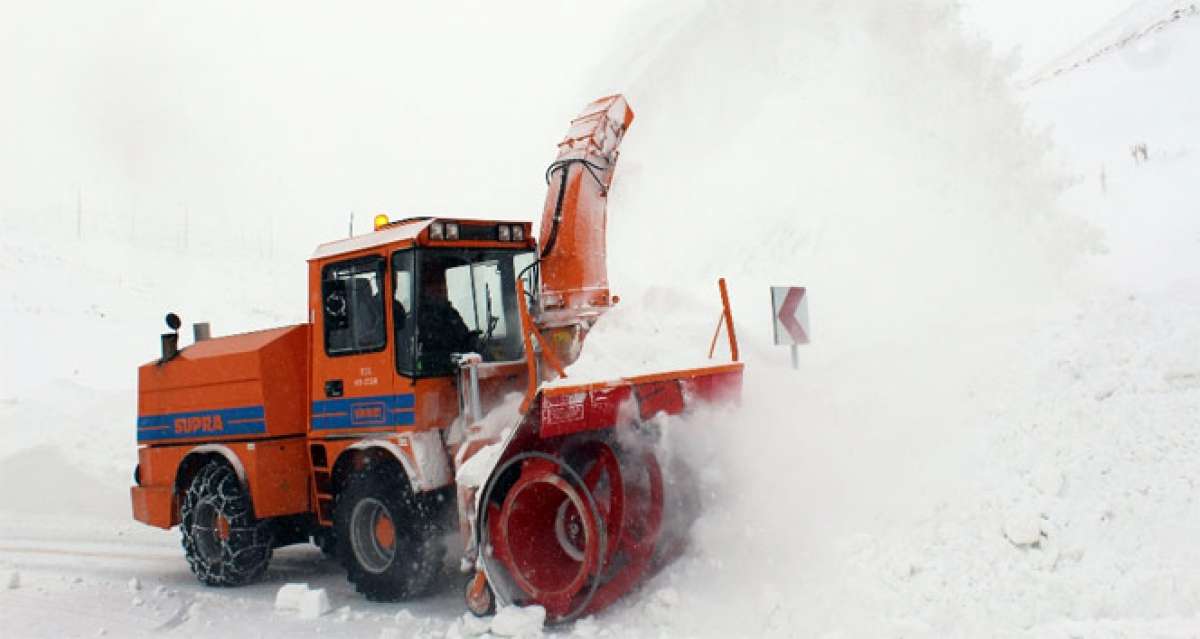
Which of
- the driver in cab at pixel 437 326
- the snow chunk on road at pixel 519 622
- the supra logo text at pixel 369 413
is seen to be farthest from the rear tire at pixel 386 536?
the snow chunk on road at pixel 519 622

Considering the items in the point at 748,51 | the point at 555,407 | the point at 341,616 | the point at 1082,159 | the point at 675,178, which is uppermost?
the point at 748,51

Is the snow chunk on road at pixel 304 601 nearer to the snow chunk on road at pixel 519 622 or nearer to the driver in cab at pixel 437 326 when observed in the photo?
the snow chunk on road at pixel 519 622

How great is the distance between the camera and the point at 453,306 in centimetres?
656

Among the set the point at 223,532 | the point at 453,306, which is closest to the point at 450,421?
the point at 453,306

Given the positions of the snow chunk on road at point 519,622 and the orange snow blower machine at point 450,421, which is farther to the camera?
the orange snow blower machine at point 450,421

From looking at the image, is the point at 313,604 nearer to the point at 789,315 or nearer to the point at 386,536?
the point at 386,536

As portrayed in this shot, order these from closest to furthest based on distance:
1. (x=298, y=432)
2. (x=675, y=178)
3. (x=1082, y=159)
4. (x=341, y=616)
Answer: (x=341, y=616) < (x=298, y=432) < (x=1082, y=159) < (x=675, y=178)

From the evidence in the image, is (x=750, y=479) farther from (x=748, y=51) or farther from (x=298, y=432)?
(x=748, y=51)

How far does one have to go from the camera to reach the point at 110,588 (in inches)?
293

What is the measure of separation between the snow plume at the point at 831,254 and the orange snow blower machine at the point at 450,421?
0.42m

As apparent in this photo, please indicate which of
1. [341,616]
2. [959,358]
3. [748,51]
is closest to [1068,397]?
[959,358]

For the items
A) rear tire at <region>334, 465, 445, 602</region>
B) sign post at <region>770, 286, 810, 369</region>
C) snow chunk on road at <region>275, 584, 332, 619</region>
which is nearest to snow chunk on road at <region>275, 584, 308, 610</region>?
snow chunk on road at <region>275, 584, 332, 619</region>

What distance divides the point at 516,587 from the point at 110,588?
3.84 metres

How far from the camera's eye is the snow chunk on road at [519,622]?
523 centimetres
